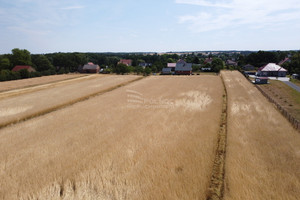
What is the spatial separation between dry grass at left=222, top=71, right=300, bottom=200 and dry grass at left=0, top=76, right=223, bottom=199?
4.67 ft

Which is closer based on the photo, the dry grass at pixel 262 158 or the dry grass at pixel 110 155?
the dry grass at pixel 262 158

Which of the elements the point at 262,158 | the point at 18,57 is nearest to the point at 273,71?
the point at 262,158

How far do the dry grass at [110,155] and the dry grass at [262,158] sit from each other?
4.67ft

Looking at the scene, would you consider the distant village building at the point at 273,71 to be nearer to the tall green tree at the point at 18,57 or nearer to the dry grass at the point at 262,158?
the dry grass at the point at 262,158

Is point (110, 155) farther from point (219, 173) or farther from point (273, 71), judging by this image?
point (273, 71)

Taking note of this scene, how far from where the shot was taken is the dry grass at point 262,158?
863cm

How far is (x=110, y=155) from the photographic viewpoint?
1197 cm

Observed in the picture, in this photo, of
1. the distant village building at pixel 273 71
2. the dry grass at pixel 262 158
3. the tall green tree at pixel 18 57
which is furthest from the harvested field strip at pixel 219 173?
the tall green tree at pixel 18 57

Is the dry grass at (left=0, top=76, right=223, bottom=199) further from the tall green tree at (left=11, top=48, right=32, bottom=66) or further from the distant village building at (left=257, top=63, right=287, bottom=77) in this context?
the tall green tree at (left=11, top=48, right=32, bottom=66)

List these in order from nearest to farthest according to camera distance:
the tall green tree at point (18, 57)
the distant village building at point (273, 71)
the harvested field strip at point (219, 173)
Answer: the harvested field strip at point (219, 173), the distant village building at point (273, 71), the tall green tree at point (18, 57)

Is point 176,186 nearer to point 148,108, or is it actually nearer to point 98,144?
point 98,144

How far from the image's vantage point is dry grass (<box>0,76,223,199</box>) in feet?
29.0

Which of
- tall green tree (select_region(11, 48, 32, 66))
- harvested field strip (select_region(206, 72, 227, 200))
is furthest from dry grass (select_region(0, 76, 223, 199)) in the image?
tall green tree (select_region(11, 48, 32, 66))

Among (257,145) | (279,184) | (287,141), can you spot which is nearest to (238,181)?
(279,184)
